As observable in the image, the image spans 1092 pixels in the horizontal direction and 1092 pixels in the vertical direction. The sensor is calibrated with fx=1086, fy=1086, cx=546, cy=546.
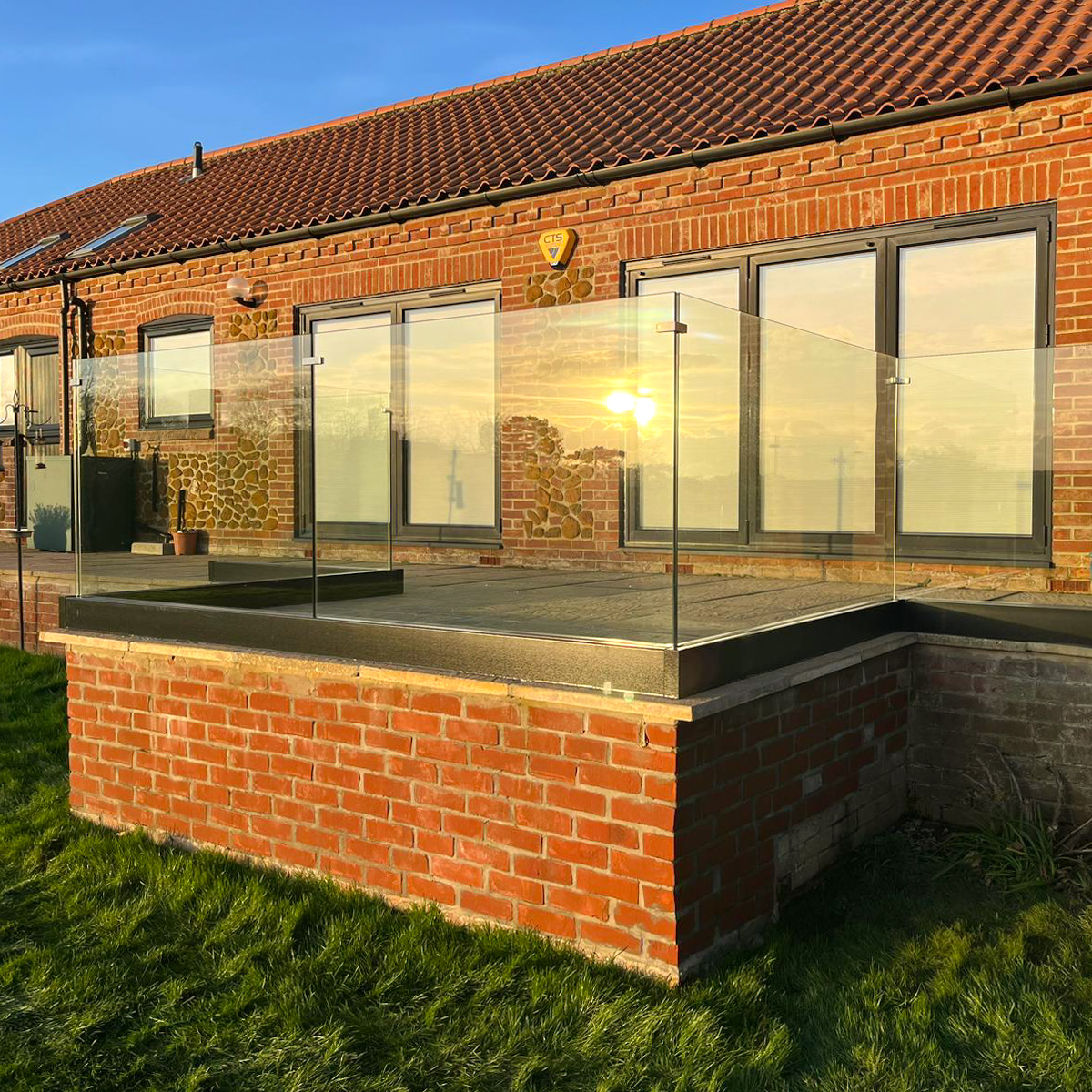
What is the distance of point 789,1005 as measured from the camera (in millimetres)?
3234

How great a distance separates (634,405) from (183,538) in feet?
7.89

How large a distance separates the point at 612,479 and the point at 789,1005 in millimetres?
1686

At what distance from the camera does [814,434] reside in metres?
4.52

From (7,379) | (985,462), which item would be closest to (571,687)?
(985,462)

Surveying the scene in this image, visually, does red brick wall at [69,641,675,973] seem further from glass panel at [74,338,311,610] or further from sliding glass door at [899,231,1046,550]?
sliding glass door at [899,231,1046,550]

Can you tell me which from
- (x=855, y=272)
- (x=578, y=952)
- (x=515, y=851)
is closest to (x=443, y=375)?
(x=515, y=851)

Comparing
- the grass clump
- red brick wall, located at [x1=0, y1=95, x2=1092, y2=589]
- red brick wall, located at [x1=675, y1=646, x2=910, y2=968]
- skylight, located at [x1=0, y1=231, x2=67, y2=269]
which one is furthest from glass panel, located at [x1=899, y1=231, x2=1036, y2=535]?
skylight, located at [x1=0, y1=231, x2=67, y2=269]

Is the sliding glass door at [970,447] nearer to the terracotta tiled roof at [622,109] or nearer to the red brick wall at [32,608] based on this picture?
the terracotta tiled roof at [622,109]

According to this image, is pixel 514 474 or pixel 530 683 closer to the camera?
pixel 530 683

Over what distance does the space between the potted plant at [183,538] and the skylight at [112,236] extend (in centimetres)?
807

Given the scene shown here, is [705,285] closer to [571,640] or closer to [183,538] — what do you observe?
[183,538]

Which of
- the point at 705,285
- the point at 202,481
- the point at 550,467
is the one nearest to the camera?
the point at 550,467

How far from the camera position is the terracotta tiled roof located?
22.6 ft

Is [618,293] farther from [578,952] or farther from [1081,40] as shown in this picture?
[578,952]
